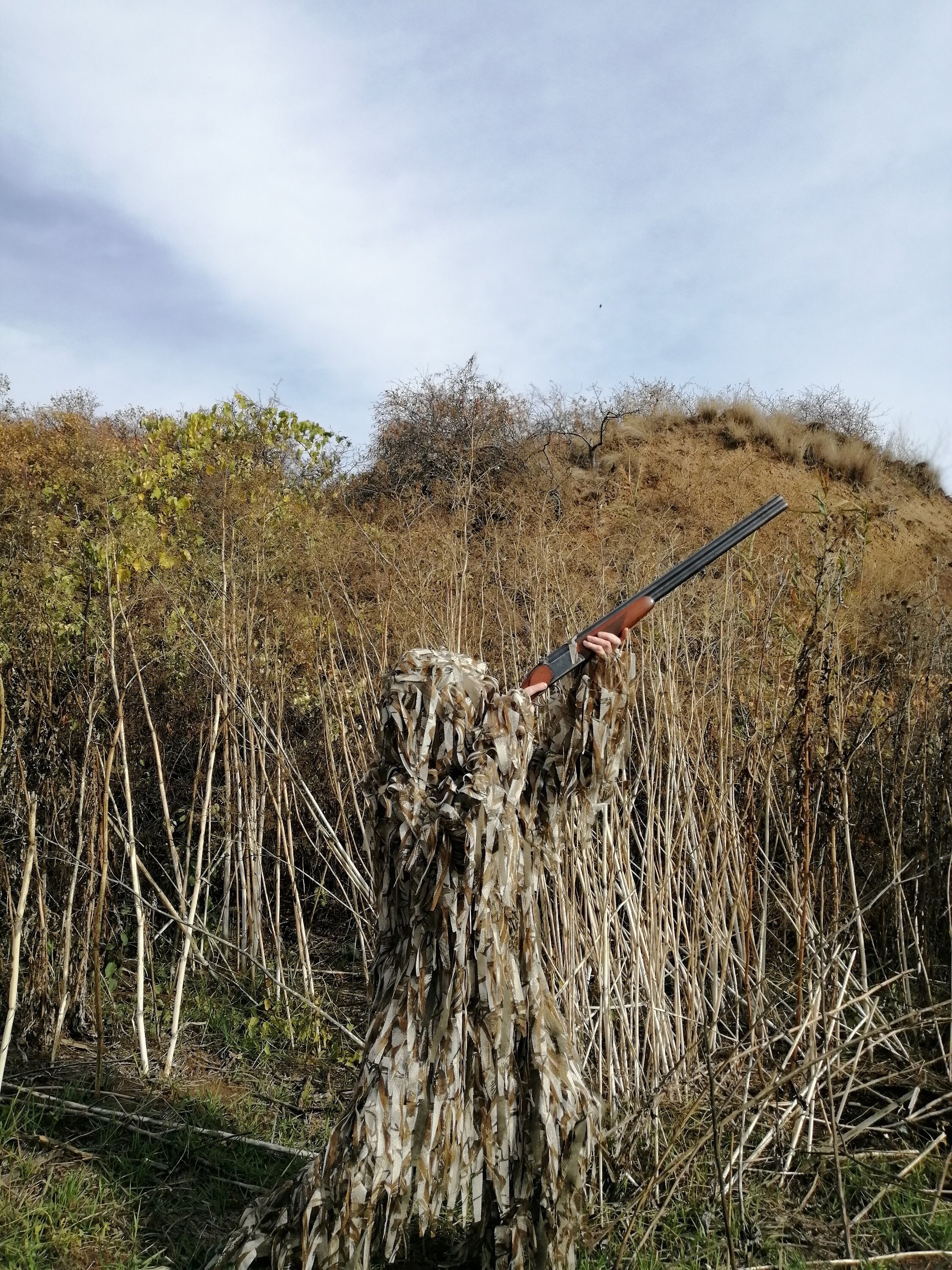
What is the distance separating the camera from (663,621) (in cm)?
291

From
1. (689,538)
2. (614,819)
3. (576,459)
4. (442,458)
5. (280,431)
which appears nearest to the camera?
(614,819)

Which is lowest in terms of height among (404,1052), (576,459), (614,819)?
(404,1052)

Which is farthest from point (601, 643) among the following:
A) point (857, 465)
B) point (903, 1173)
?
point (857, 465)

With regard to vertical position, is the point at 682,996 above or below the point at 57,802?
below

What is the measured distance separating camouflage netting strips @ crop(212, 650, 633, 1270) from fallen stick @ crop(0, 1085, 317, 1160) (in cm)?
82

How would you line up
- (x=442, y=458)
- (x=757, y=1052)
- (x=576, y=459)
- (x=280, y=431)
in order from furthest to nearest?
1. (x=576, y=459)
2. (x=442, y=458)
3. (x=280, y=431)
4. (x=757, y=1052)

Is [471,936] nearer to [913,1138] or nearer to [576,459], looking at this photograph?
[913,1138]

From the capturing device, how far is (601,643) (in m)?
1.80

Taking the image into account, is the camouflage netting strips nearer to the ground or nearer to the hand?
the hand

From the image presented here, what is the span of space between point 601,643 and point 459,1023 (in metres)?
0.75

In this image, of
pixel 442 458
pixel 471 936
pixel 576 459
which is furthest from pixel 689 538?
pixel 471 936

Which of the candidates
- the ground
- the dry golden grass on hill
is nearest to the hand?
the dry golden grass on hill

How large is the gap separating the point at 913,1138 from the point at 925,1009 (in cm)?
76

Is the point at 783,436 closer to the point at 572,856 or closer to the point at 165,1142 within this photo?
the point at 572,856
